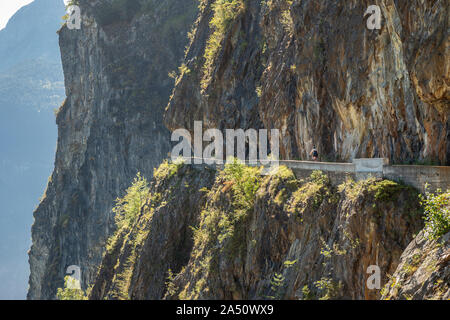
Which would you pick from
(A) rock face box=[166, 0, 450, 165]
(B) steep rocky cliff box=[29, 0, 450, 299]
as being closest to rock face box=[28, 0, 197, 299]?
(B) steep rocky cliff box=[29, 0, 450, 299]

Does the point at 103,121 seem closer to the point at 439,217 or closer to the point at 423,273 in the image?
the point at 439,217

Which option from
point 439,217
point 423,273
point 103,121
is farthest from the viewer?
point 103,121

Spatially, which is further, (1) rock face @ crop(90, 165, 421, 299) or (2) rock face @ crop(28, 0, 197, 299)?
(2) rock face @ crop(28, 0, 197, 299)

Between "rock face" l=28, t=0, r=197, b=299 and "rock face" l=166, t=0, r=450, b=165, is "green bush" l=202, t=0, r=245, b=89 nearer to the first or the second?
"rock face" l=166, t=0, r=450, b=165

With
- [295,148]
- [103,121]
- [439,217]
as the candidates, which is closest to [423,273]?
[439,217]

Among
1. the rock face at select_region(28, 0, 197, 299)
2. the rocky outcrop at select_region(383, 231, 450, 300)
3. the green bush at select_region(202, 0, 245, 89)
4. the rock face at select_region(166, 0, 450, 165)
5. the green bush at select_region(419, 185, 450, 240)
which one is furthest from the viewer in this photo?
the rock face at select_region(28, 0, 197, 299)
